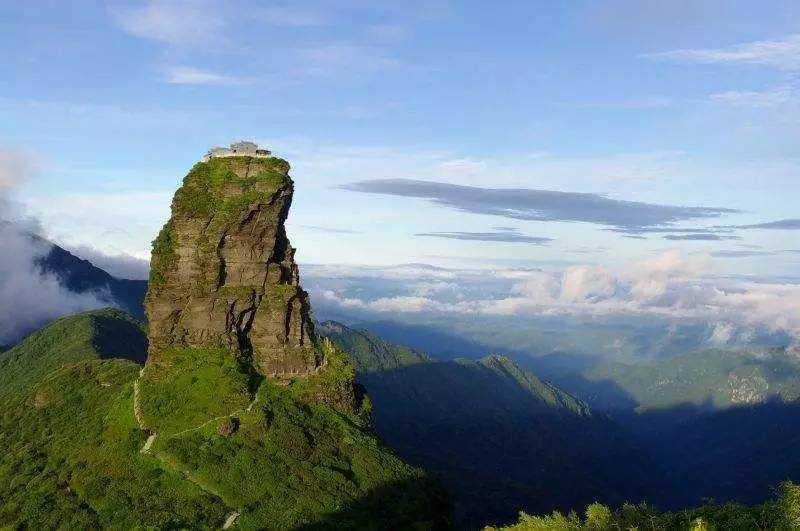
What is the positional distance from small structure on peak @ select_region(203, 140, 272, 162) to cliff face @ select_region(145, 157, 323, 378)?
1222mm

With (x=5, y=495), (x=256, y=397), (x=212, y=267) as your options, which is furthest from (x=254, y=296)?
(x=5, y=495)

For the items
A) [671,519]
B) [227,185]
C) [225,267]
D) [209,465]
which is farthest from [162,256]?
[671,519]

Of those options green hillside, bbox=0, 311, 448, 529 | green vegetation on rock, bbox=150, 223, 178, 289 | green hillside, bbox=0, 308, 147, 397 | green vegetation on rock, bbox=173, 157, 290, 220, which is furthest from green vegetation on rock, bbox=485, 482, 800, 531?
green hillside, bbox=0, 308, 147, 397

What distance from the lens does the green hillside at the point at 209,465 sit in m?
77.6

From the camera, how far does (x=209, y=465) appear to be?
82.3 metres

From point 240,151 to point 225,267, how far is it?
1652 centimetres

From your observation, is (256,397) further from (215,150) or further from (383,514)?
(215,150)

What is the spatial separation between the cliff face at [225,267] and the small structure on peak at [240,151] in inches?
48.1

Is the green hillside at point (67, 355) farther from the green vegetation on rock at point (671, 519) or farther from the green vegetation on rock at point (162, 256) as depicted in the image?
the green vegetation on rock at point (671, 519)

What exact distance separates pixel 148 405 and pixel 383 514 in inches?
1299

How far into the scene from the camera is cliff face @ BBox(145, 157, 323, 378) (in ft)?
317

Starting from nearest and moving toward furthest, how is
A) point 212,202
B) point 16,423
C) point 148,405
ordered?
point 148,405
point 212,202
point 16,423

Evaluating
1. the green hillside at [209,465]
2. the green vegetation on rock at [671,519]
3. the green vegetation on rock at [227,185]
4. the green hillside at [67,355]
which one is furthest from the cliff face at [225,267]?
the green hillside at [67,355]

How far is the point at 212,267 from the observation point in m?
97.1
